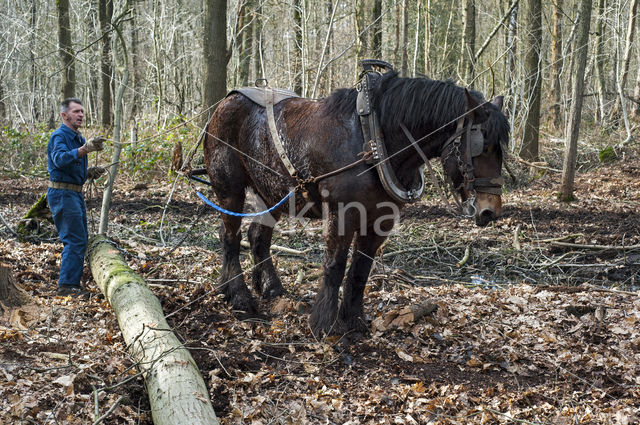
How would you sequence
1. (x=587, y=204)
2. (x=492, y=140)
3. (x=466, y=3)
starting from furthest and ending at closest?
1. (x=466, y=3)
2. (x=587, y=204)
3. (x=492, y=140)

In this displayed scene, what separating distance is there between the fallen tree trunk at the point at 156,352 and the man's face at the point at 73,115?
4.68 feet

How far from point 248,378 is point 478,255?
14.7 ft

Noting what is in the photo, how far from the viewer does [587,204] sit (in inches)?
391

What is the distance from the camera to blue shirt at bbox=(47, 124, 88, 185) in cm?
516

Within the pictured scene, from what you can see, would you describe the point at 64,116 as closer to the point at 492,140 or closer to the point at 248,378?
the point at 248,378

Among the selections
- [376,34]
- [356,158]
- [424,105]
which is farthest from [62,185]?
[376,34]

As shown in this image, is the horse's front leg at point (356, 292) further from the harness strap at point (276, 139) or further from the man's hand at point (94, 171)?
the man's hand at point (94, 171)

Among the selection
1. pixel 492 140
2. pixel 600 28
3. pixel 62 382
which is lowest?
pixel 62 382

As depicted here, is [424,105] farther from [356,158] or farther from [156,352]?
[156,352]

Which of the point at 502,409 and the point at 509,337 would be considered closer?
the point at 502,409

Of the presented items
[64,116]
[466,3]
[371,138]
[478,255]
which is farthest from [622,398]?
[466,3]

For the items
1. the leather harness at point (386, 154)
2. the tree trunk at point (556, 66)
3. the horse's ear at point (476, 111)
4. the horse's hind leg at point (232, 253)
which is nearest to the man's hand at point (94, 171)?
the horse's hind leg at point (232, 253)

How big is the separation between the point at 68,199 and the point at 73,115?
32.9 inches

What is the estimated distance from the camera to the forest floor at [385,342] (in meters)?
3.51
